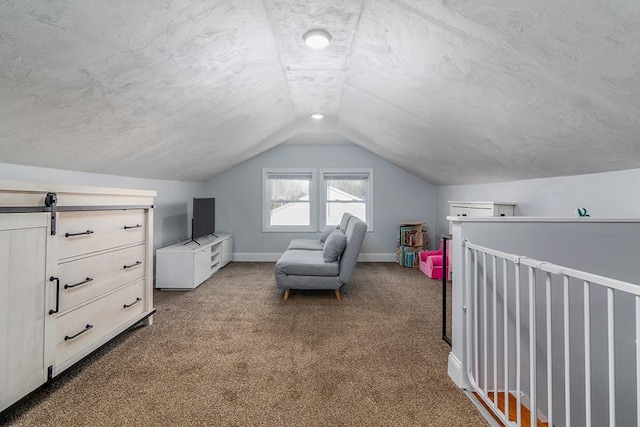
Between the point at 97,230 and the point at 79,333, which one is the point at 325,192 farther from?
the point at 79,333

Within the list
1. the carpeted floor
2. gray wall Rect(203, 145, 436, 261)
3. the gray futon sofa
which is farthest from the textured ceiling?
gray wall Rect(203, 145, 436, 261)

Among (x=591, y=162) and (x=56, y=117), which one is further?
(x=591, y=162)

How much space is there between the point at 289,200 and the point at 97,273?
12.4 feet

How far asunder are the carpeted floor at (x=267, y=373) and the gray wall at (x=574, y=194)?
145 centimetres

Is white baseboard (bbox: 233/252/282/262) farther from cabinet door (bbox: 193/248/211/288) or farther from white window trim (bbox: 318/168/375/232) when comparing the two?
cabinet door (bbox: 193/248/211/288)

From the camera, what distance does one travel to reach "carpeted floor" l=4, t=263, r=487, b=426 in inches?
60.1

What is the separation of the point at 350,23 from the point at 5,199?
2064 mm

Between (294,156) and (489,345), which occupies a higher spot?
(294,156)

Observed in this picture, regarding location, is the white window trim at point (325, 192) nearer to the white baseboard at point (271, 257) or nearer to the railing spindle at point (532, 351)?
the white baseboard at point (271, 257)

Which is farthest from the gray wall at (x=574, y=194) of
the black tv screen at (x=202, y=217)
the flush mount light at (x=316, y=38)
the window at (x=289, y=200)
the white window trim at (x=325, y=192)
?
the black tv screen at (x=202, y=217)

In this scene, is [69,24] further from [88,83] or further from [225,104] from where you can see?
[225,104]

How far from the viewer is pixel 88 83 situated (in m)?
1.69

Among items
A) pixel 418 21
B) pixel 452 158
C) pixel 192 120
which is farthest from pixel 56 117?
pixel 452 158

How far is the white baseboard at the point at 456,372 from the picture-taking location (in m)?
1.76
